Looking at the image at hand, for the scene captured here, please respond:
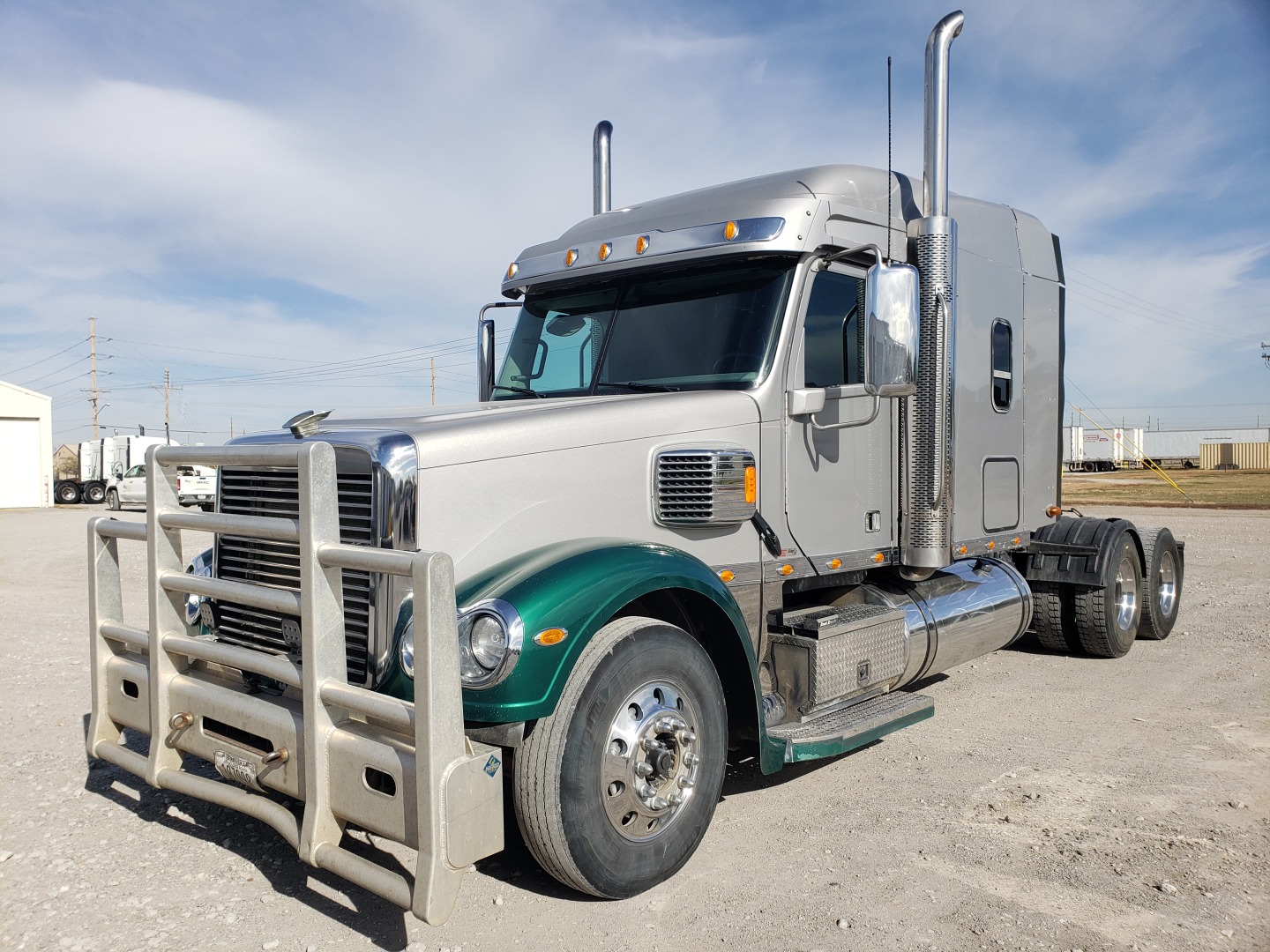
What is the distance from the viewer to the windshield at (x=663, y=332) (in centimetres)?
464

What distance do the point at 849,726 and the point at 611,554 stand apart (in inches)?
62.1

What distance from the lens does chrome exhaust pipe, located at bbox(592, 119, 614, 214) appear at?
7.10 metres

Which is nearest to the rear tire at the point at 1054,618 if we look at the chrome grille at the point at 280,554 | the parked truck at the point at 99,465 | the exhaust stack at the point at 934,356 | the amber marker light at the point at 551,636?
the exhaust stack at the point at 934,356

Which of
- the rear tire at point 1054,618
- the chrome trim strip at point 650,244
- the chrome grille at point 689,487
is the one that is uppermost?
the chrome trim strip at point 650,244

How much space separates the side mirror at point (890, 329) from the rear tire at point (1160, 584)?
5.30m

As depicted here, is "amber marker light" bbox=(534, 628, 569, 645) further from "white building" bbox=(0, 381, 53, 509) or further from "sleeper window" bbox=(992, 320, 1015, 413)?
"white building" bbox=(0, 381, 53, 509)

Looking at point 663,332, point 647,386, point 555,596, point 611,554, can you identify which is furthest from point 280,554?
point 663,332

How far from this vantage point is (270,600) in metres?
3.41

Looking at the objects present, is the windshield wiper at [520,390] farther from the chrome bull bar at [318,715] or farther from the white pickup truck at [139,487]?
the white pickup truck at [139,487]

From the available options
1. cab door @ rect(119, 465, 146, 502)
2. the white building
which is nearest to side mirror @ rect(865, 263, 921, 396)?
cab door @ rect(119, 465, 146, 502)

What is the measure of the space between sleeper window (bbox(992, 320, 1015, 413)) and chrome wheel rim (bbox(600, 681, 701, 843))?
370 centimetres

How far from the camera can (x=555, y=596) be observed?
3326mm

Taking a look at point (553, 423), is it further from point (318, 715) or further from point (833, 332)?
point (833, 332)

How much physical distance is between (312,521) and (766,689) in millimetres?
2422
